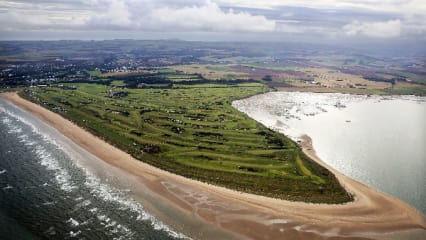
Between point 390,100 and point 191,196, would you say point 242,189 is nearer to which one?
point 191,196

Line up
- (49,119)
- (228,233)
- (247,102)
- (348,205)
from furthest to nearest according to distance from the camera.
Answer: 1. (247,102)
2. (49,119)
3. (348,205)
4. (228,233)

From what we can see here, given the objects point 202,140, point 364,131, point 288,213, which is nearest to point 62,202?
point 288,213

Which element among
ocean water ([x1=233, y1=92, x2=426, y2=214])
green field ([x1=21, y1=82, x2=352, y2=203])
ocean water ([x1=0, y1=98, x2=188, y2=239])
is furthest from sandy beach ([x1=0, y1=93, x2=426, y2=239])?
ocean water ([x1=0, y1=98, x2=188, y2=239])

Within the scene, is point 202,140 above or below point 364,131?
above

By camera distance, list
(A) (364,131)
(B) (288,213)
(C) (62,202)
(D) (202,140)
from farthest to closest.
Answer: (A) (364,131)
(D) (202,140)
(C) (62,202)
(B) (288,213)

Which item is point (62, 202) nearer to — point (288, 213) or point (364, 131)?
point (288, 213)

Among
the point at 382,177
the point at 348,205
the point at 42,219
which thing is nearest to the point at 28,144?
the point at 42,219

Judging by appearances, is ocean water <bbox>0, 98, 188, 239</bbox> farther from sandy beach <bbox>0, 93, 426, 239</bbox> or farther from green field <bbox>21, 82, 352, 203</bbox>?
green field <bbox>21, 82, 352, 203</bbox>

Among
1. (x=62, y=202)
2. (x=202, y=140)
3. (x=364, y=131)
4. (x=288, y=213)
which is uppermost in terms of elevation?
(x=202, y=140)
